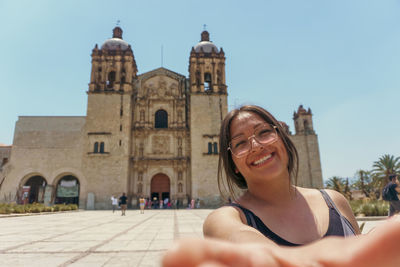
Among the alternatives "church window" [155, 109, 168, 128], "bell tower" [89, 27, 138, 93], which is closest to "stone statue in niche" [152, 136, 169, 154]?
"church window" [155, 109, 168, 128]

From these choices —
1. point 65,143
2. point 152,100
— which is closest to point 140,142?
point 152,100

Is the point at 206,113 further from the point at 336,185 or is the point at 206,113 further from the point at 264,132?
the point at 264,132

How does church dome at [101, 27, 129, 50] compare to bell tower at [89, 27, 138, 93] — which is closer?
bell tower at [89, 27, 138, 93]

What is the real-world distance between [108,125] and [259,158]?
72.6 feet

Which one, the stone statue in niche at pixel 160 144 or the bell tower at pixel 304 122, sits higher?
the bell tower at pixel 304 122

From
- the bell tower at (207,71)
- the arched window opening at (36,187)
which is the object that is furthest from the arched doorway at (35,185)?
the bell tower at (207,71)

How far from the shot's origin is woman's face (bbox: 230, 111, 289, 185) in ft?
3.56

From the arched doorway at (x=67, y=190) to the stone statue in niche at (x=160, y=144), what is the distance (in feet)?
23.9

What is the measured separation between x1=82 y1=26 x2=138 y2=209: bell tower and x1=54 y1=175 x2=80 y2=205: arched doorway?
5.02ft

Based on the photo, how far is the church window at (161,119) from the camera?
2345 centimetres

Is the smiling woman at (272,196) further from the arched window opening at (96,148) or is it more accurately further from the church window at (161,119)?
the church window at (161,119)

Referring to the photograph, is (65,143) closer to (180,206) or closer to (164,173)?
(164,173)

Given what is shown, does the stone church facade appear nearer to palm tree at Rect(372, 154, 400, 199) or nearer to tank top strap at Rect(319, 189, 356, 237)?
palm tree at Rect(372, 154, 400, 199)

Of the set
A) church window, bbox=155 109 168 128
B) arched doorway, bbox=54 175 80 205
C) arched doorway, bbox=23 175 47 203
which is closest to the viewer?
arched doorway, bbox=54 175 80 205
